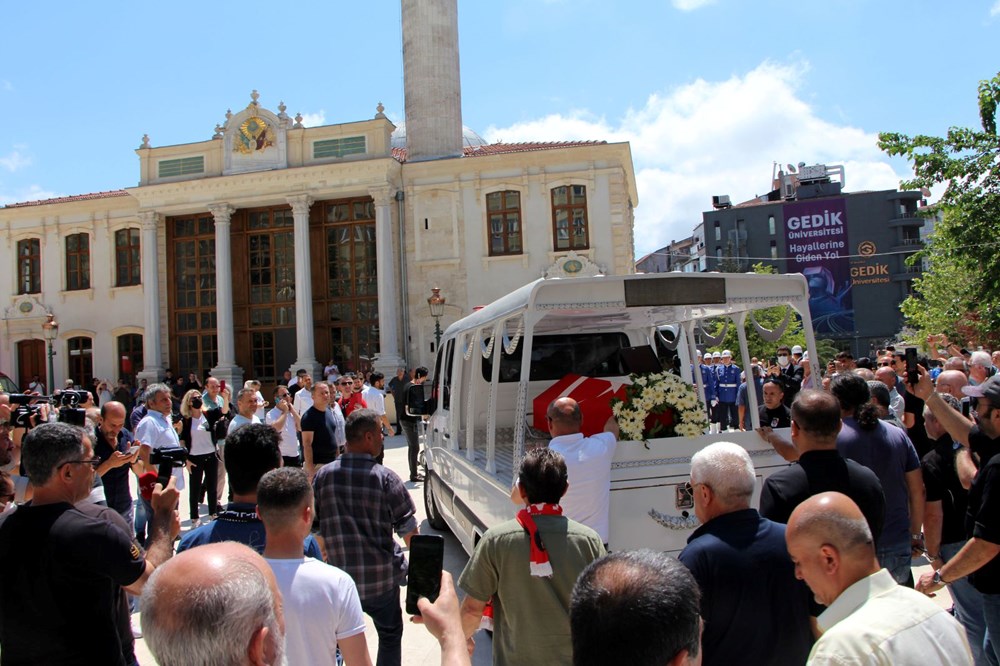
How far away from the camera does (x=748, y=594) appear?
2.79m

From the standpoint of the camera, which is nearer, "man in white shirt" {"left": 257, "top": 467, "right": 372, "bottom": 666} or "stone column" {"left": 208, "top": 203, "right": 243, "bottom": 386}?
"man in white shirt" {"left": 257, "top": 467, "right": 372, "bottom": 666}

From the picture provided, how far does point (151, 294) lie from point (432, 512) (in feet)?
76.7

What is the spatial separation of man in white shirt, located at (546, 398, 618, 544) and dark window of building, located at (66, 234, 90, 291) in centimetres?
3108

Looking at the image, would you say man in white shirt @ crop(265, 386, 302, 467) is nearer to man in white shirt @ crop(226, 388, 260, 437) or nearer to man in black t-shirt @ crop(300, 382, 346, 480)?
man in white shirt @ crop(226, 388, 260, 437)

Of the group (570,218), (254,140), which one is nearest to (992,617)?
(570,218)

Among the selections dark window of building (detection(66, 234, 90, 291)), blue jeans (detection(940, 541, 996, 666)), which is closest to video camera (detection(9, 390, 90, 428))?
blue jeans (detection(940, 541, 996, 666))

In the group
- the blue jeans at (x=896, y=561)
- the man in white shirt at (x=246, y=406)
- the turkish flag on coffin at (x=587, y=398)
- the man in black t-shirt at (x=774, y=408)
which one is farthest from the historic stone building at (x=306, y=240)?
the blue jeans at (x=896, y=561)

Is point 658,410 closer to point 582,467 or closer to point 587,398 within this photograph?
point 587,398

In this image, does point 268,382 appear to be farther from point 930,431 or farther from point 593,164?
point 930,431

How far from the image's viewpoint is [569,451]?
15.1 feet

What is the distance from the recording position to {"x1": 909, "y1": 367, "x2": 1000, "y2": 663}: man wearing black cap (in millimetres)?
3336

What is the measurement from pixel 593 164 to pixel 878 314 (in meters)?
56.7

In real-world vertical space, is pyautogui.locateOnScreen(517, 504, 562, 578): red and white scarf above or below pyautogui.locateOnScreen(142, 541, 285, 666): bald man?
below

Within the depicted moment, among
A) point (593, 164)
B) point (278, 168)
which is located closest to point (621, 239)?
point (593, 164)
